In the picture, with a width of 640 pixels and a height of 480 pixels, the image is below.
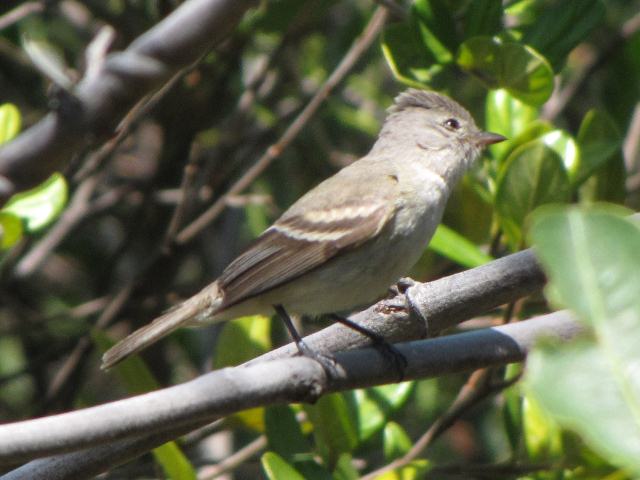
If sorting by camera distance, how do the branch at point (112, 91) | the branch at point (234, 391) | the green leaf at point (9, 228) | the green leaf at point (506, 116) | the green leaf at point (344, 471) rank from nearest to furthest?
1. the branch at point (112, 91)
2. the branch at point (234, 391)
3. the green leaf at point (344, 471)
4. the green leaf at point (9, 228)
5. the green leaf at point (506, 116)

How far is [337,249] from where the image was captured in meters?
3.49

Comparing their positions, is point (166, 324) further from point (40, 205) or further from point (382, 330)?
point (382, 330)

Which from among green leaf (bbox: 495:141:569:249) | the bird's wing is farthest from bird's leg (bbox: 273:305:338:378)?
green leaf (bbox: 495:141:569:249)

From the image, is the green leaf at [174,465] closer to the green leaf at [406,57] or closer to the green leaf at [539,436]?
the green leaf at [539,436]

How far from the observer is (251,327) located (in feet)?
12.1

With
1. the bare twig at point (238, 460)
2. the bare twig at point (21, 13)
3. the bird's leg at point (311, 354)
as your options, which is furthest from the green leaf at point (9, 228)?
the bare twig at point (21, 13)

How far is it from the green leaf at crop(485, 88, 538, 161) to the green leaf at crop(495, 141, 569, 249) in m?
0.44

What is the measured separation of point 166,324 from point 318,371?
1300 mm

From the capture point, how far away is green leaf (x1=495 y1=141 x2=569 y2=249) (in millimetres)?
3242

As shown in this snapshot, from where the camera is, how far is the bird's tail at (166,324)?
3.34m

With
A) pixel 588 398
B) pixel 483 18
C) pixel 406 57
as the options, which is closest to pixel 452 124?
pixel 406 57

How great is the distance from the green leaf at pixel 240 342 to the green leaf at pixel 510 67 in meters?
1.24

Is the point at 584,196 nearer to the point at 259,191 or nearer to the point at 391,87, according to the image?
the point at 259,191

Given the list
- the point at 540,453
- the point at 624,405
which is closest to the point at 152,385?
the point at 540,453
